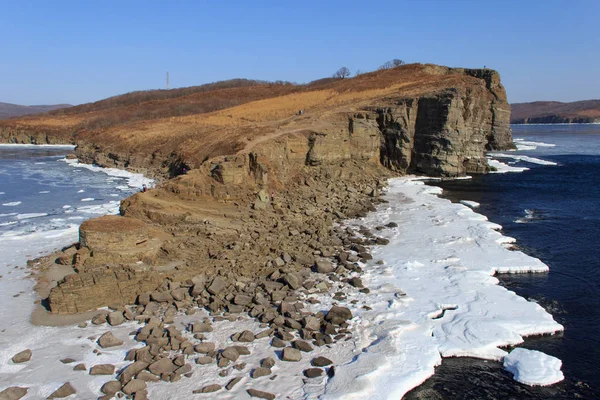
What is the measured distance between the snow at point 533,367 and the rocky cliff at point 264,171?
707cm

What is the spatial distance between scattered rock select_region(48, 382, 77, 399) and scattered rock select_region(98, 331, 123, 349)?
145 cm

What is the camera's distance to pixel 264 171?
74.8ft

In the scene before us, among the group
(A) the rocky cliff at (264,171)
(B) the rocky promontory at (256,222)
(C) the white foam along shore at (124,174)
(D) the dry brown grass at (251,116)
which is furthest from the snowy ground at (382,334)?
(C) the white foam along shore at (124,174)

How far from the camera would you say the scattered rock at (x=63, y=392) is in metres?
8.98

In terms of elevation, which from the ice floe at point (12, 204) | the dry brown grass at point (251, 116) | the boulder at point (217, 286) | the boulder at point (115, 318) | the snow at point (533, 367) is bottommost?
the snow at point (533, 367)

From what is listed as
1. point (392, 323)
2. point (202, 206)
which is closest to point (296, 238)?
point (202, 206)

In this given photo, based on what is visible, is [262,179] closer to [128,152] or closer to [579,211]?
[579,211]

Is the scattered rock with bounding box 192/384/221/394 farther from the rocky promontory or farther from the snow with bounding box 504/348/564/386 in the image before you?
the snow with bounding box 504/348/564/386

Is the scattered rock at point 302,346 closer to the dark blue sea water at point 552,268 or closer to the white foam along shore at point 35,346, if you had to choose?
the dark blue sea water at point 552,268

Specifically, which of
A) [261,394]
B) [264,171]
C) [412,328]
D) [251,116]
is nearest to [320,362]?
[261,394]

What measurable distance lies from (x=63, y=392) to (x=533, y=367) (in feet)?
32.3

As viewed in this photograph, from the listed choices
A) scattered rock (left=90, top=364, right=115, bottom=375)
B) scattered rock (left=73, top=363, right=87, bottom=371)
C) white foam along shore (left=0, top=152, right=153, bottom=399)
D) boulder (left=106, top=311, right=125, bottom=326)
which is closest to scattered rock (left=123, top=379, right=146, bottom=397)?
white foam along shore (left=0, top=152, right=153, bottom=399)

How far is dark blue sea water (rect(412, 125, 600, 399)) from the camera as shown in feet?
31.8

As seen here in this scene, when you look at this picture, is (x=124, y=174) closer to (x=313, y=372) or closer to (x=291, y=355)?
(x=291, y=355)
